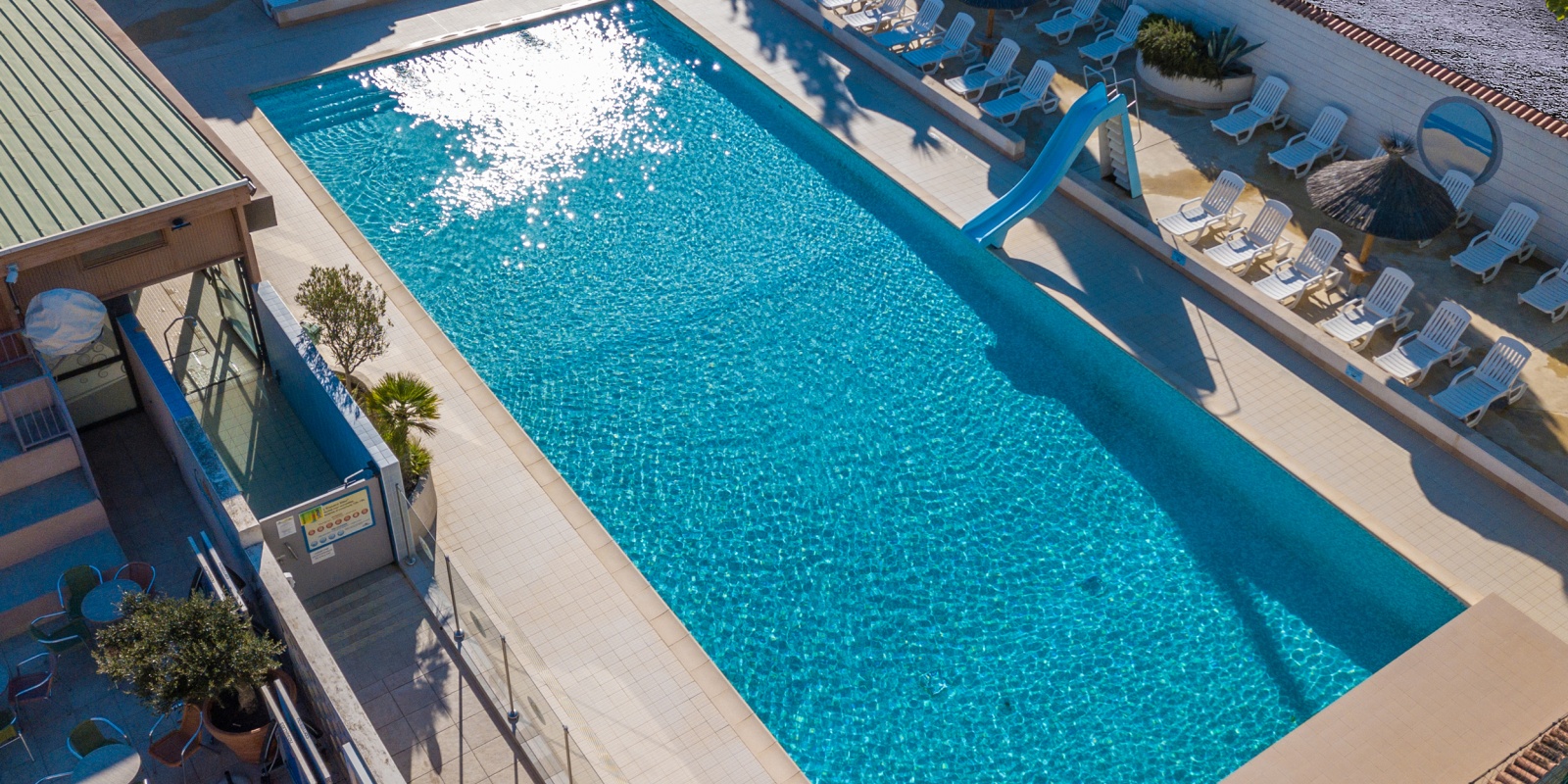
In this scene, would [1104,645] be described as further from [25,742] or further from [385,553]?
[25,742]

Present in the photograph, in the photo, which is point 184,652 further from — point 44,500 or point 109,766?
point 44,500

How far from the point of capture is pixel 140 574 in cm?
1191

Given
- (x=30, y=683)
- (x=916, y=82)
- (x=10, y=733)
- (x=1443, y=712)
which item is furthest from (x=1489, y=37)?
(x=10, y=733)

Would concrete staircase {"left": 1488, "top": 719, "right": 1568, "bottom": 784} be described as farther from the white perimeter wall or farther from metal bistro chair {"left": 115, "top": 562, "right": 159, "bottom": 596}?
metal bistro chair {"left": 115, "top": 562, "right": 159, "bottom": 596}

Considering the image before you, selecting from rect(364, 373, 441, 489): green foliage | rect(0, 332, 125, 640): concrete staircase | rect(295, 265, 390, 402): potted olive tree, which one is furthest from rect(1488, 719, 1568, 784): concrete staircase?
rect(0, 332, 125, 640): concrete staircase

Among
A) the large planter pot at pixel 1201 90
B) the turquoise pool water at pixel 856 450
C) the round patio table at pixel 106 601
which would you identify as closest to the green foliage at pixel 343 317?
the turquoise pool water at pixel 856 450

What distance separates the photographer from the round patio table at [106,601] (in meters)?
11.3

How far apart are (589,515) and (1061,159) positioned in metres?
8.86

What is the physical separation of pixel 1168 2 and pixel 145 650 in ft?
62.2

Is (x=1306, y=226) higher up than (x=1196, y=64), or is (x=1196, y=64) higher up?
(x=1196, y=64)

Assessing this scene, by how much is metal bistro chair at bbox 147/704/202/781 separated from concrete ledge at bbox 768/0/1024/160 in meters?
14.2

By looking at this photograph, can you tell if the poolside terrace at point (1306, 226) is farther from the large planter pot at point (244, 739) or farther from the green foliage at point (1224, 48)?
the large planter pot at point (244, 739)

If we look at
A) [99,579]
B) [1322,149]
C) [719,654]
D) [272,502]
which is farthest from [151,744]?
[1322,149]

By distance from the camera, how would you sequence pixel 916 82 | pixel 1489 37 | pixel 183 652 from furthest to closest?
1. pixel 916 82
2. pixel 1489 37
3. pixel 183 652
